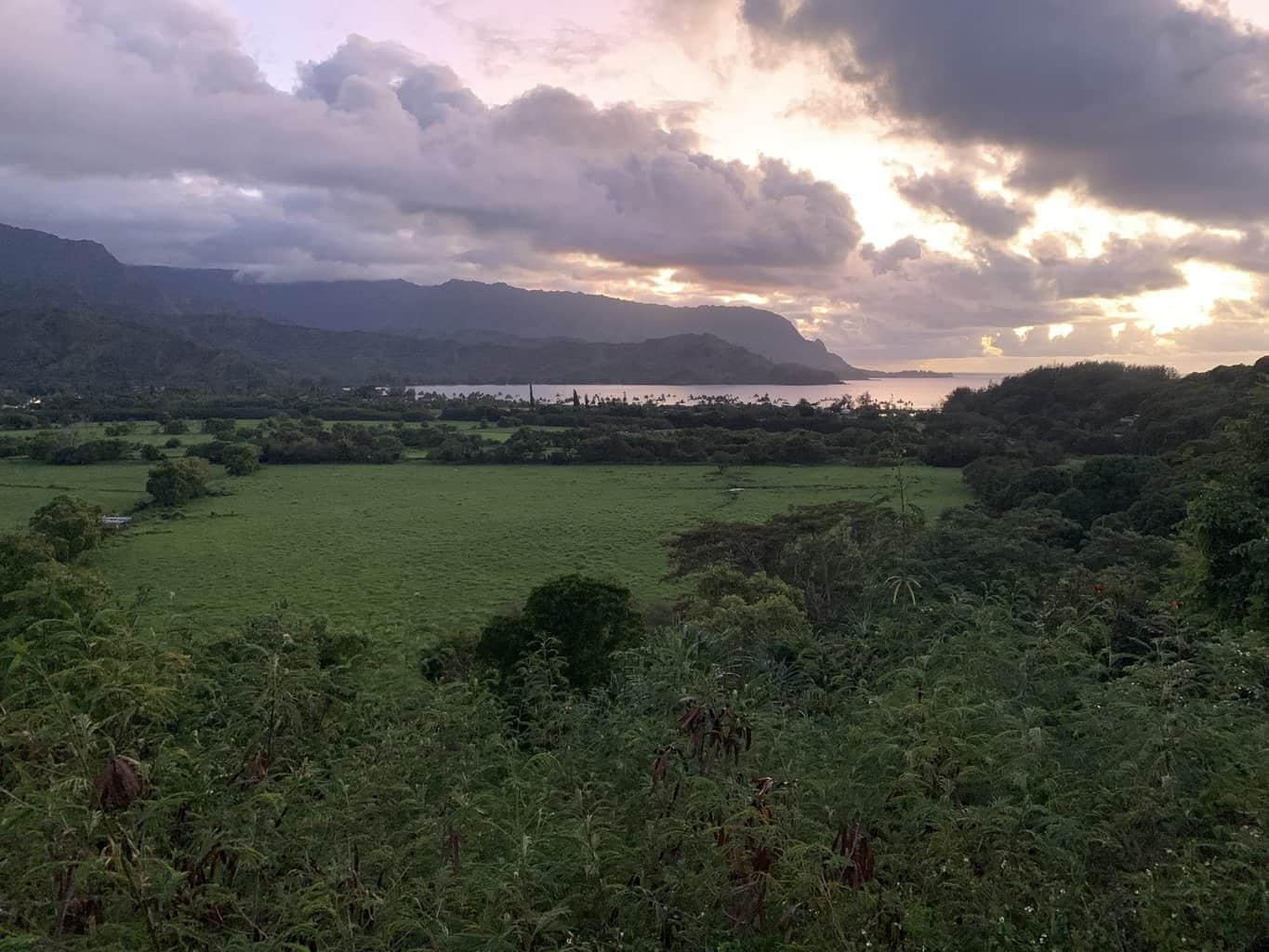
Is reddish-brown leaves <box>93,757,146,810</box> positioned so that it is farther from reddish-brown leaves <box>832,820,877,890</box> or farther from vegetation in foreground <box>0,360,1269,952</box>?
reddish-brown leaves <box>832,820,877,890</box>

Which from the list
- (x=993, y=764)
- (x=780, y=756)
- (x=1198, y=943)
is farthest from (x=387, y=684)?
(x=1198, y=943)

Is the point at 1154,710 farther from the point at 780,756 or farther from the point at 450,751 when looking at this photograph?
the point at 450,751

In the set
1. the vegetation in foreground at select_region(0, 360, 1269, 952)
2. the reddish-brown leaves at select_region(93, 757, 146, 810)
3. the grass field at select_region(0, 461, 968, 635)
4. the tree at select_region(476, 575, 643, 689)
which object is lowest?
the grass field at select_region(0, 461, 968, 635)

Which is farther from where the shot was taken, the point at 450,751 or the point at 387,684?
the point at 387,684

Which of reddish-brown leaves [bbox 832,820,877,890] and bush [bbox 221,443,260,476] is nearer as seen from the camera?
reddish-brown leaves [bbox 832,820,877,890]


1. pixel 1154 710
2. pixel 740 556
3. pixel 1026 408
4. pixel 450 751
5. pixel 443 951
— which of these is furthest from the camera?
pixel 1026 408

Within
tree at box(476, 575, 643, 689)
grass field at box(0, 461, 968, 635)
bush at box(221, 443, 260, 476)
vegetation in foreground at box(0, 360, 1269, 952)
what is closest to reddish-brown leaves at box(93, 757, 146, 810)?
vegetation in foreground at box(0, 360, 1269, 952)

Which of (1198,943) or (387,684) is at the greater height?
(1198,943)

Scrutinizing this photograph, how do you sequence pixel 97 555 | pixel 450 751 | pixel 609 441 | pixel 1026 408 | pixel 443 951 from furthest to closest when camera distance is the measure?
pixel 1026 408
pixel 609 441
pixel 97 555
pixel 450 751
pixel 443 951
